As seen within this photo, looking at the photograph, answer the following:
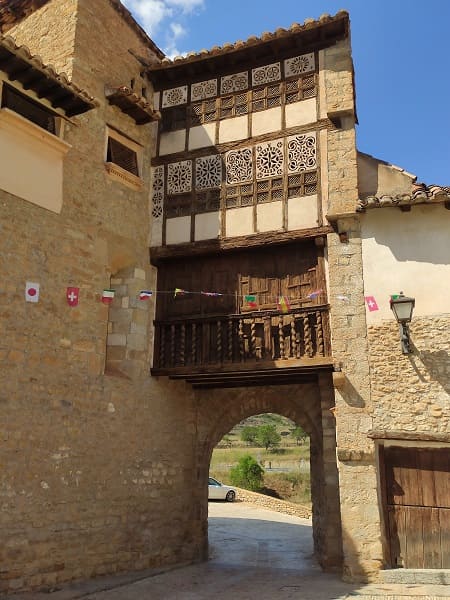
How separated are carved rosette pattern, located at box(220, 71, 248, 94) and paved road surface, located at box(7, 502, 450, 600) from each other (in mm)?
8091

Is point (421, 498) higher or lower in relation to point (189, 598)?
higher

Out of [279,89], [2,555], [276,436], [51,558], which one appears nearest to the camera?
[2,555]

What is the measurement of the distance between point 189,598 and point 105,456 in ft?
7.71

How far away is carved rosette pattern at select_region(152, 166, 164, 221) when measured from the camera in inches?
399

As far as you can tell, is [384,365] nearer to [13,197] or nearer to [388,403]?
[388,403]

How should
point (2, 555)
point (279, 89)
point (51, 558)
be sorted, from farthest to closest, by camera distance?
1. point (279, 89)
2. point (51, 558)
3. point (2, 555)

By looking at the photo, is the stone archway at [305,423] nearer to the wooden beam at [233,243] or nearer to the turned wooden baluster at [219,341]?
the turned wooden baluster at [219,341]

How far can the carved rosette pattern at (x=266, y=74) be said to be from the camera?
32.8 feet

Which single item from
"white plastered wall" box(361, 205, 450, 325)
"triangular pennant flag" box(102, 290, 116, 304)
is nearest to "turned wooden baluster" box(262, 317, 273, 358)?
"white plastered wall" box(361, 205, 450, 325)

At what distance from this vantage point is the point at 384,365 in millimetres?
8070

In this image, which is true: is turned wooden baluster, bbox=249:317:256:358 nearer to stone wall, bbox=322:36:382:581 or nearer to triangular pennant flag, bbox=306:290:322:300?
triangular pennant flag, bbox=306:290:322:300

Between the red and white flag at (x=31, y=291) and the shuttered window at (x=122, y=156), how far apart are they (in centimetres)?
299

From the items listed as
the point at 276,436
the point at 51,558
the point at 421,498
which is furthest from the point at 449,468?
the point at 276,436

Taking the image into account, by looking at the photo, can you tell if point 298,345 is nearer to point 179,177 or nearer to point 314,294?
point 314,294
